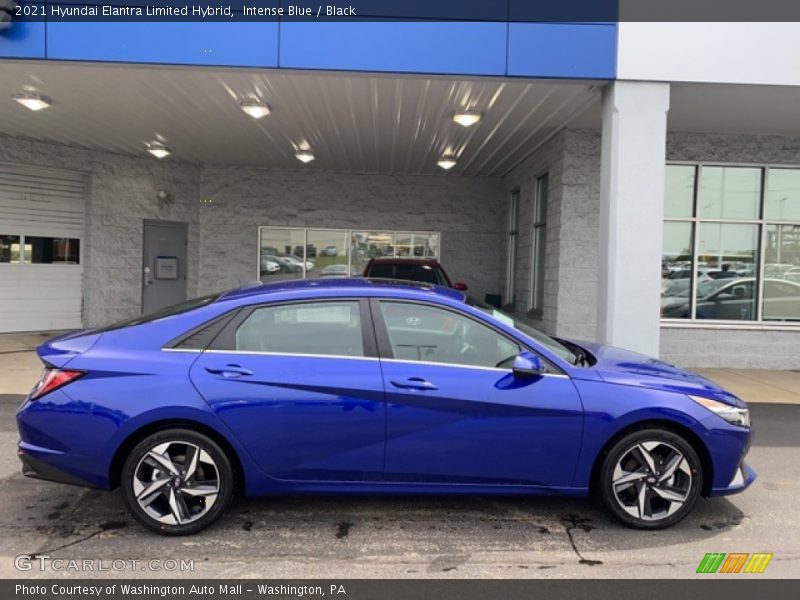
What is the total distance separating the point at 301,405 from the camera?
3.71 metres

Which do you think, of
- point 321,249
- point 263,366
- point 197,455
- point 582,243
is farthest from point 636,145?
point 321,249

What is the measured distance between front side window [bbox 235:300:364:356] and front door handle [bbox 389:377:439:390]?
12.4 inches

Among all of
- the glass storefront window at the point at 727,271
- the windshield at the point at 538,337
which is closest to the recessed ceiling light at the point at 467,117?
the glass storefront window at the point at 727,271

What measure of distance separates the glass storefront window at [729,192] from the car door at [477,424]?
7.71 m

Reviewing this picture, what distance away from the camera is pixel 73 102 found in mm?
8758

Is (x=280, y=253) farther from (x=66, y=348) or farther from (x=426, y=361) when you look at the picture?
(x=426, y=361)

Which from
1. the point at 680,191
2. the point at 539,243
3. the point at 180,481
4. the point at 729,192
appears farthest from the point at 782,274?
the point at 180,481

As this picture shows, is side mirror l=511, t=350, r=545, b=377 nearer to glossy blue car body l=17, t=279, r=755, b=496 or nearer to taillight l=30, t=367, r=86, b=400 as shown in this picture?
glossy blue car body l=17, t=279, r=755, b=496

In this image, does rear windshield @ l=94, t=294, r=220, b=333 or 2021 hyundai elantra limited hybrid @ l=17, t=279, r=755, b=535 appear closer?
2021 hyundai elantra limited hybrid @ l=17, t=279, r=755, b=535

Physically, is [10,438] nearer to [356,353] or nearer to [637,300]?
[356,353]

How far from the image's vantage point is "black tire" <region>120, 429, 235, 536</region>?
3.69 m

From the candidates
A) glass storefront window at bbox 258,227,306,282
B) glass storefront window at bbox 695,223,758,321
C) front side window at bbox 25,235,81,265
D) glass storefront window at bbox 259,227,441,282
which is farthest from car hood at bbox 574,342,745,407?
front side window at bbox 25,235,81,265

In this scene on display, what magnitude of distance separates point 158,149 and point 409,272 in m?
5.87

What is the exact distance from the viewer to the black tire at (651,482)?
3.85 m
